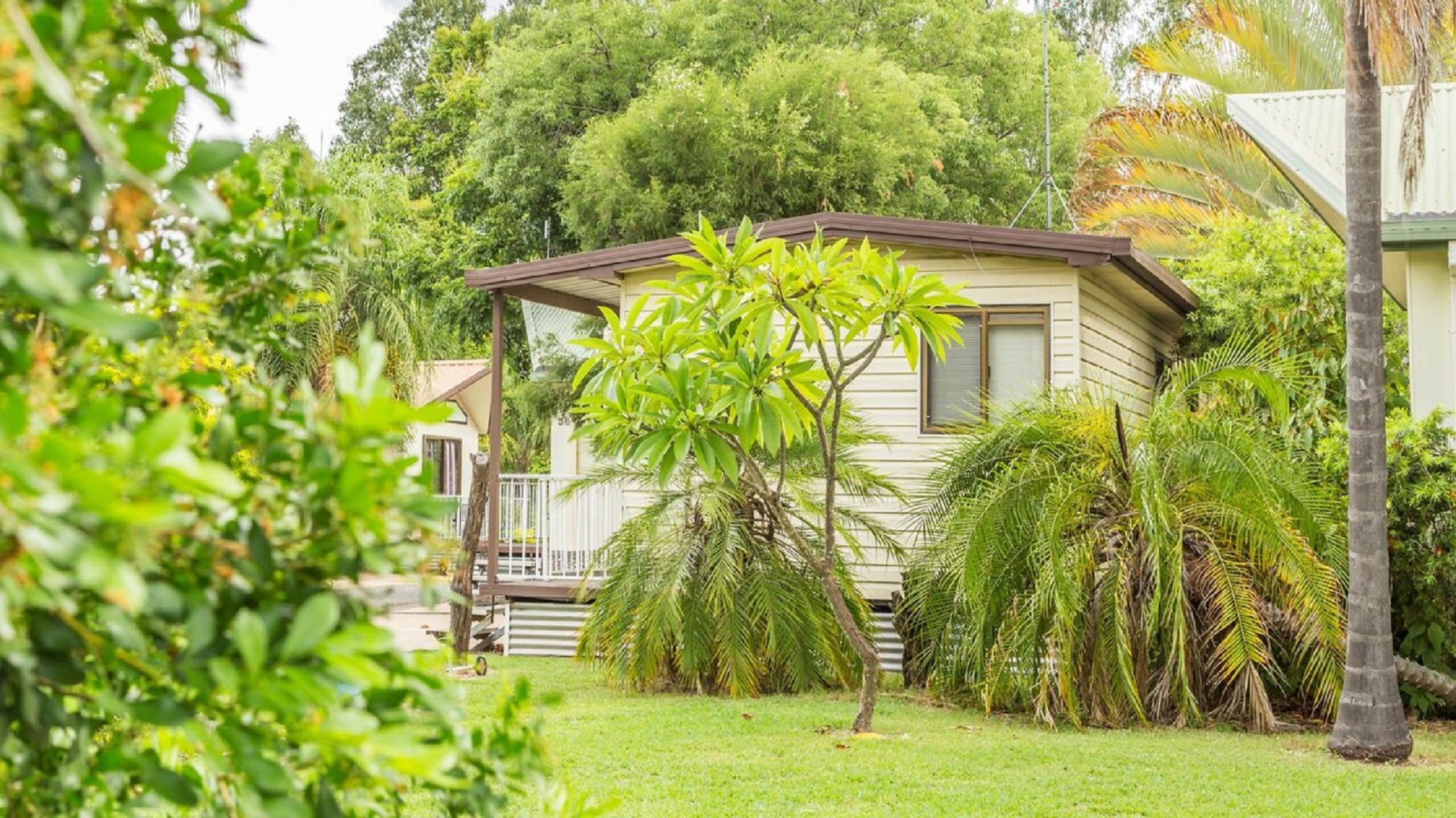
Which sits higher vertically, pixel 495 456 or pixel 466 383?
pixel 466 383

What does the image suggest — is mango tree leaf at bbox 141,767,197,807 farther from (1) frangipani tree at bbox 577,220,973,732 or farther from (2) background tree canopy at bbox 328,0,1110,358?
(2) background tree canopy at bbox 328,0,1110,358

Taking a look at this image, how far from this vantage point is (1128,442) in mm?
9875

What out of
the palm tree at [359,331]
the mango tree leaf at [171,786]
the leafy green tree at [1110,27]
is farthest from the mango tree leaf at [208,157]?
the leafy green tree at [1110,27]

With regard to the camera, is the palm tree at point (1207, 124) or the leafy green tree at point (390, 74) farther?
the leafy green tree at point (390, 74)

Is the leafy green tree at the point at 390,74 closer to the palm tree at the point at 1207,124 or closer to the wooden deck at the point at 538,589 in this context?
the palm tree at the point at 1207,124

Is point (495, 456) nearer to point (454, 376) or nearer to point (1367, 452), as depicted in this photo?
point (1367, 452)

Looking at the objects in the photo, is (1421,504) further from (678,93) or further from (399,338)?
(399,338)

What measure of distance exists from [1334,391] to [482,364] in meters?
24.8

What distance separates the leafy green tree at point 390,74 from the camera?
46344 mm

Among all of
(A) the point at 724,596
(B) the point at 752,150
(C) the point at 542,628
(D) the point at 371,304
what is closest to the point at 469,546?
(C) the point at 542,628

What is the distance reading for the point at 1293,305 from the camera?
13.9 metres

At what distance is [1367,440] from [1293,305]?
6177 millimetres

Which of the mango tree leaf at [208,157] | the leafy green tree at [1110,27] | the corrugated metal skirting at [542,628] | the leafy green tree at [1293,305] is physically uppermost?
the leafy green tree at [1110,27]

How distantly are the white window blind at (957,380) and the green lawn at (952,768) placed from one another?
12.1 feet
